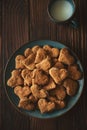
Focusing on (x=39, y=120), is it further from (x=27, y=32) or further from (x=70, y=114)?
(x=27, y=32)

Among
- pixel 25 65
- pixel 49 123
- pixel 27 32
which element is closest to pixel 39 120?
pixel 49 123

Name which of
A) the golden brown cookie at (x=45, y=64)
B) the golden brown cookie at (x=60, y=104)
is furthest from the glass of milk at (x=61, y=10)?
the golden brown cookie at (x=60, y=104)

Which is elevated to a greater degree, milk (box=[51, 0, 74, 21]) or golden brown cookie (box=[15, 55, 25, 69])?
milk (box=[51, 0, 74, 21])

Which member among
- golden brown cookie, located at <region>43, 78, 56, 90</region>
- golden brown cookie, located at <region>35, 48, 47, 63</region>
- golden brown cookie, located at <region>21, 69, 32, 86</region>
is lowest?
golden brown cookie, located at <region>43, 78, 56, 90</region>

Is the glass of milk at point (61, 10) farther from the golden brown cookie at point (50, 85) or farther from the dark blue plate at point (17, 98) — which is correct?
the golden brown cookie at point (50, 85)

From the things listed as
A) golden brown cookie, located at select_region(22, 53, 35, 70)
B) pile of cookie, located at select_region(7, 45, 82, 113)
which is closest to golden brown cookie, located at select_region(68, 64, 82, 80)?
pile of cookie, located at select_region(7, 45, 82, 113)

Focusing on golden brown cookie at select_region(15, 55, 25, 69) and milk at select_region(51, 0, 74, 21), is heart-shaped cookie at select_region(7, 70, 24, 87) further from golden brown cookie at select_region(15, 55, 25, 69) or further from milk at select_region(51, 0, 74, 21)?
milk at select_region(51, 0, 74, 21)
